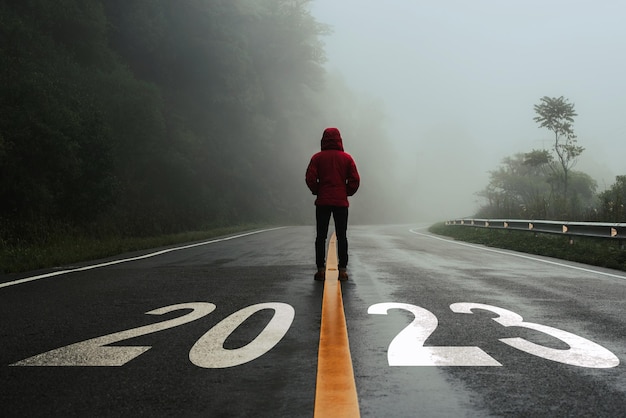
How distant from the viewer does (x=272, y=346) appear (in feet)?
13.7

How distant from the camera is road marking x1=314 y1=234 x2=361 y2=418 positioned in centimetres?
286

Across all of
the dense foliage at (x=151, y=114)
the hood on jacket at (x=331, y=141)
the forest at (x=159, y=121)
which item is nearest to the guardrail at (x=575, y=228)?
the forest at (x=159, y=121)

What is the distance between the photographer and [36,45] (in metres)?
21.7

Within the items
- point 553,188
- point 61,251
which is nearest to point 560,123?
point 553,188

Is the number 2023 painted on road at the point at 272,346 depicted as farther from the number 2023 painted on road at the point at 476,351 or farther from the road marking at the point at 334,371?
the road marking at the point at 334,371

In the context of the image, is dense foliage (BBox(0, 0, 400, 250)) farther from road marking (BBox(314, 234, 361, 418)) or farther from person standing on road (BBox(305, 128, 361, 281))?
road marking (BBox(314, 234, 361, 418))

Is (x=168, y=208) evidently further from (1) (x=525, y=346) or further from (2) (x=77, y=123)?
(1) (x=525, y=346)

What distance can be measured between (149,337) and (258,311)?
4.24 feet

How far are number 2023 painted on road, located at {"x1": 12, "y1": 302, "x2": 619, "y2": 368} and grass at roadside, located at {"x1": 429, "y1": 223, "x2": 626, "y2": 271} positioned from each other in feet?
23.6

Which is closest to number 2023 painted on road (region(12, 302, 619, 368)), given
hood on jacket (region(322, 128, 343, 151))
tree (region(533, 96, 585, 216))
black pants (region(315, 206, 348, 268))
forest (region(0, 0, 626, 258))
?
black pants (region(315, 206, 348, 268))

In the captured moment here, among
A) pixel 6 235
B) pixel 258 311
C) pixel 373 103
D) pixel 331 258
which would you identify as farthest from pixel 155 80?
pixel 373 103

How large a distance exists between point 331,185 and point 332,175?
0.14m

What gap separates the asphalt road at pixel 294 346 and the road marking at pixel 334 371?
6cm

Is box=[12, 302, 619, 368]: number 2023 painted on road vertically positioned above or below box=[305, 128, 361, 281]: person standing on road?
below
